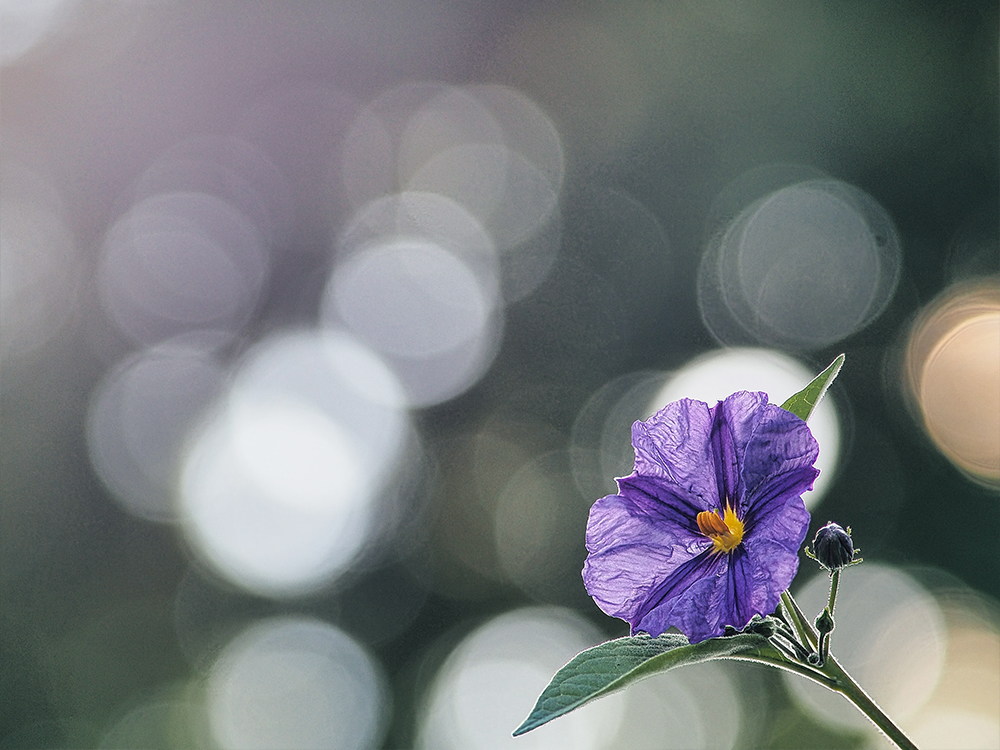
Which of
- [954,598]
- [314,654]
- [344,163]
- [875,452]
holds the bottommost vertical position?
[314,654]

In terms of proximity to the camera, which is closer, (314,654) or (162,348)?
(314,654)

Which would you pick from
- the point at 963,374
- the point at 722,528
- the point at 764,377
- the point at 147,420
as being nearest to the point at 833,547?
the point at 722,528

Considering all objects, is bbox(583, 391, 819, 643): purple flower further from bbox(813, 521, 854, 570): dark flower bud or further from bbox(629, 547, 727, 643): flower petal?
bbox(813, 521, 854, 570): dark flower bud

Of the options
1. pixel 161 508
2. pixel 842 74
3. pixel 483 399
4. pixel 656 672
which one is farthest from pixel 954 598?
pixel 161 508

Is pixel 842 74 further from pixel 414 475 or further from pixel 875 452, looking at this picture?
pixel 414 475

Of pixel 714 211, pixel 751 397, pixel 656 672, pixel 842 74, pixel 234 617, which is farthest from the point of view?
pixel 234 617

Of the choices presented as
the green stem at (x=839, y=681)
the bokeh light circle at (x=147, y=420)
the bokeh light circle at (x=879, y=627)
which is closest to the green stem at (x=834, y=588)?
the green stem at (x=839, y=681)
